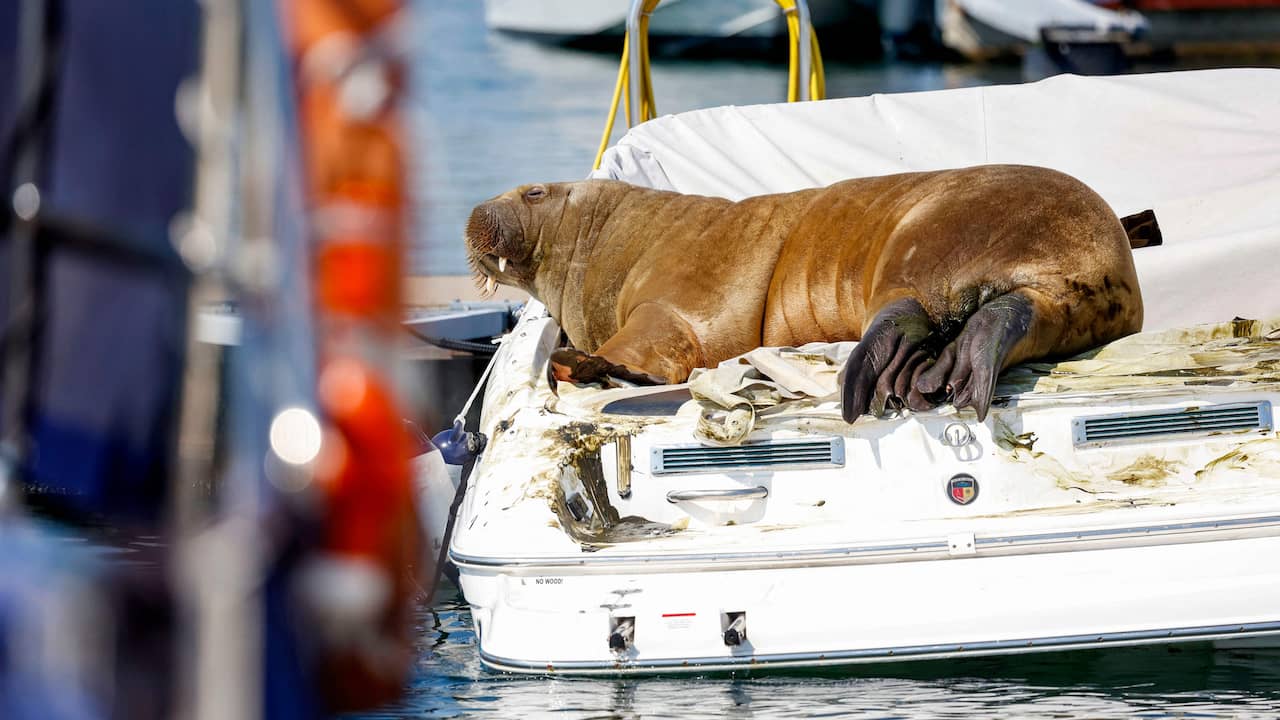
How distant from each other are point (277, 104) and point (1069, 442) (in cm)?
260

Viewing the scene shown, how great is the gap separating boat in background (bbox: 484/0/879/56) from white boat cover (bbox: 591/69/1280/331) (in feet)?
80.0

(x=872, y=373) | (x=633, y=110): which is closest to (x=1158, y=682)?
(x=872, y=373)

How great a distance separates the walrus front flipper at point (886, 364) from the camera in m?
3.26

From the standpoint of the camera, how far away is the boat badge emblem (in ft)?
10.5

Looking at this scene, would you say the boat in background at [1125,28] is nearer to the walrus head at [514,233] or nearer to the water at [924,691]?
the walrus head at [514,233]

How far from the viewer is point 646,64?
757cm

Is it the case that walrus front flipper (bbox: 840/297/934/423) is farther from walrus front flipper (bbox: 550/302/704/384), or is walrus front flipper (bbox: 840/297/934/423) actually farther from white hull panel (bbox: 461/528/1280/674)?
walrus front flipper (bbox: 550/302/704/384)

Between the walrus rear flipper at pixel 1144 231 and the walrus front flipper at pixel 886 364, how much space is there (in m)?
1.72

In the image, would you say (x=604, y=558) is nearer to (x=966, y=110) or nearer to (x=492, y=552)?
(x=492, y=552)

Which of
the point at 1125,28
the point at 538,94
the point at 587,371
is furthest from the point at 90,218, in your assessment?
the point at 1125,28

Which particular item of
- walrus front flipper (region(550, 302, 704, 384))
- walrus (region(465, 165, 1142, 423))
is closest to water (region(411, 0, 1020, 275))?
walrus (region(465, 165, 1142, 423))

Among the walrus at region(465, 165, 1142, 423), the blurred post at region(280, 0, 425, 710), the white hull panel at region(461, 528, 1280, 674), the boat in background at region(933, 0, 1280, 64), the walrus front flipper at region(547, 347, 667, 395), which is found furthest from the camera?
the boat in background at region(933, 0, 1280, 64)

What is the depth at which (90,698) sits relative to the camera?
37.6 inches

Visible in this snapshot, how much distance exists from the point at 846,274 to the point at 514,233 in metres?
1.64
